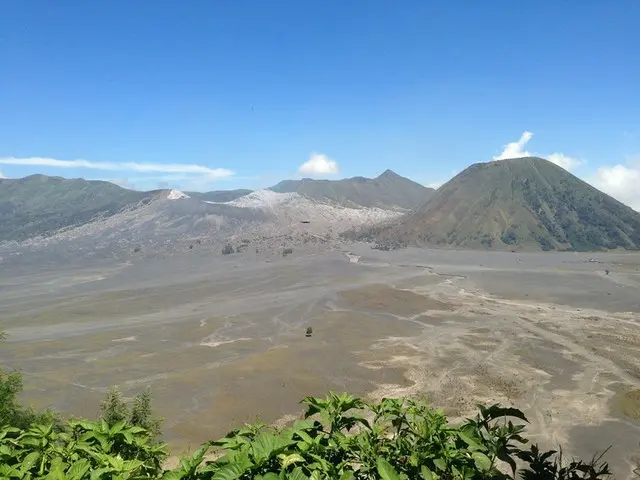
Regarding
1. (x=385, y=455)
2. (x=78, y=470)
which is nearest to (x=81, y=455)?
(x=78, y=470)

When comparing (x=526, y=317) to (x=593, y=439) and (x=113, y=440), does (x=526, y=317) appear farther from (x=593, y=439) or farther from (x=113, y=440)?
(x=113, y=440)

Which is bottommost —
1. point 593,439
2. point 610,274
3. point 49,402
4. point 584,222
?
point 49,402

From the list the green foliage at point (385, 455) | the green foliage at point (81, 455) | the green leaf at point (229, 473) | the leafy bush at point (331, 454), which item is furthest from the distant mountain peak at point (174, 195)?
the green leaf at point (229, 473)

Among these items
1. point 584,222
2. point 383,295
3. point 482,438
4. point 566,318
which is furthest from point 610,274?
point 482,438

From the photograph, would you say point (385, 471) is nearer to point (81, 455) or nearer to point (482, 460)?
point (482, 460)

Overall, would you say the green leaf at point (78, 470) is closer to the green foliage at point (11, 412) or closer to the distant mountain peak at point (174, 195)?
the green foliage at point (11, 412)

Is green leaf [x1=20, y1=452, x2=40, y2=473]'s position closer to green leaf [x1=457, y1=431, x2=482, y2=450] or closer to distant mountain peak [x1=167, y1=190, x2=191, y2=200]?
green leaf [x1=457, y1=431, x2=482, y2=450]
